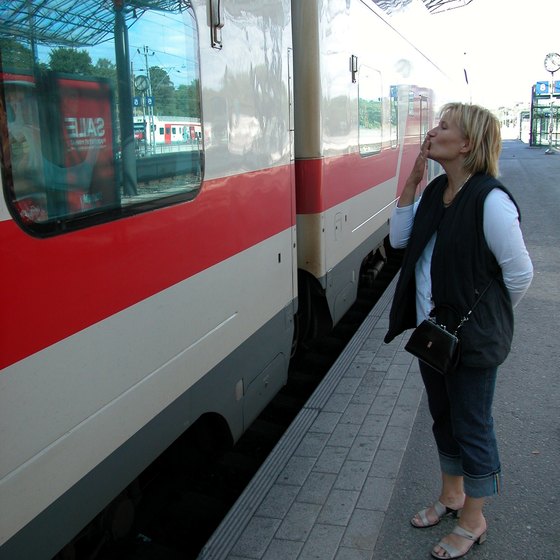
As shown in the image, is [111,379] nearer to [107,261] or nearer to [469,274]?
[107,261]

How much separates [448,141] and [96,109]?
1324 millimetres

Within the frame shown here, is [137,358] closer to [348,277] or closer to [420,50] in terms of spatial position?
[348,277]

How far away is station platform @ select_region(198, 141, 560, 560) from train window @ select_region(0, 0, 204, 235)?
151 cm

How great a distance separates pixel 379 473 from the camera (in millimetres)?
3373

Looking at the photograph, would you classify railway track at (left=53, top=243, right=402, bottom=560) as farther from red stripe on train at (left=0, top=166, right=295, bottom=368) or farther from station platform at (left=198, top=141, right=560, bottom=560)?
red stripe on train at (left=0, top=166, right=295, bottom=368)

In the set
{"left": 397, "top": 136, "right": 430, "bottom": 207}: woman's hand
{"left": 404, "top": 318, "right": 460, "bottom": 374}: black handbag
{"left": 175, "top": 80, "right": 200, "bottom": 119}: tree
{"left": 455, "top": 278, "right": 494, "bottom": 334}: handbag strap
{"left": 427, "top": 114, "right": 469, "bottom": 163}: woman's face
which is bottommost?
{"left": 404, "top": 318, "right": 460, "bottom": 374}: black handbag

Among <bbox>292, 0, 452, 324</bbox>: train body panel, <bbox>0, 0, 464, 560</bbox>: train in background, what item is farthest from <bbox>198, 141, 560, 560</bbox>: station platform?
<bbox>292, 0, 452, 324</bbox>: train body panel

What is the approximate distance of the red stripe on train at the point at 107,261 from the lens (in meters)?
1.77

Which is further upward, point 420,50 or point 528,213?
point 420,50

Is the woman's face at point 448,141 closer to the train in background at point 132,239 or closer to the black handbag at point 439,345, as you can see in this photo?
the black handbag at point 439,345

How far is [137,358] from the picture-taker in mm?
2342

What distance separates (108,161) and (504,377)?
348 centimetres

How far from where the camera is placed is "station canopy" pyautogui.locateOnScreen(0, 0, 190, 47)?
179cm

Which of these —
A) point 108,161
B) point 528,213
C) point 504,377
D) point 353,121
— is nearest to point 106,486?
point 108,161
